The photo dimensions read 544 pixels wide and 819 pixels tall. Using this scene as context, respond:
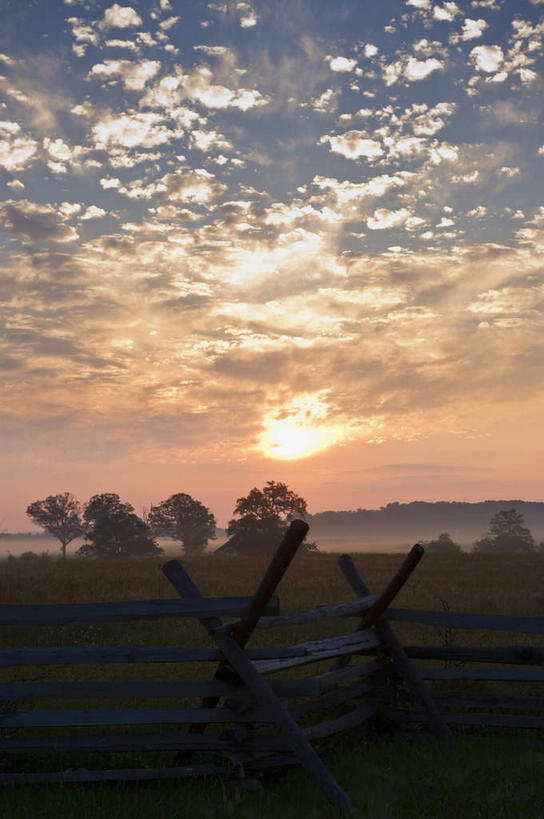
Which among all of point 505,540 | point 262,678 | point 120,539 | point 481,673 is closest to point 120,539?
point 120,539

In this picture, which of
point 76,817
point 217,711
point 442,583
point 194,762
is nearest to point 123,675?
point 194,762

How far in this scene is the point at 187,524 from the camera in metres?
86.7

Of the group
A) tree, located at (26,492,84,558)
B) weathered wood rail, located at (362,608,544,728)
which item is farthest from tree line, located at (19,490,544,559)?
weathered wood rail, located at (362,608,544,728)

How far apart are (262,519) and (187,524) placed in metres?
24.4

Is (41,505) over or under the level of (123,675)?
over

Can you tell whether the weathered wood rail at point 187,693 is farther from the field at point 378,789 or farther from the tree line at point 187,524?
the tree line at point 187,524

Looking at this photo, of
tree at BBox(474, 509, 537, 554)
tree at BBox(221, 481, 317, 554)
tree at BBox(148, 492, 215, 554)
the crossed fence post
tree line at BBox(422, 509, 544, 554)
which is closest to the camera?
the crossed fence post

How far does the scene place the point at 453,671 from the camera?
299 inches

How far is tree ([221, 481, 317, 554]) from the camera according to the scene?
204 feet

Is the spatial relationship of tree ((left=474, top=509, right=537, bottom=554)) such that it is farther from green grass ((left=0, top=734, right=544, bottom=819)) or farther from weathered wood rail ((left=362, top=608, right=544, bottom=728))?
green grass ((left=0, top=734, right=544, bottom=819))

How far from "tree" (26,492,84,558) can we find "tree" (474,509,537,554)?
188ft

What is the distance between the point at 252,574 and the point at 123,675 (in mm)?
16568

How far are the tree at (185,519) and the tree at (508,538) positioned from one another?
→ 3365 centimetres

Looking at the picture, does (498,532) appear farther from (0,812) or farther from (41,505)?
(0,812)
